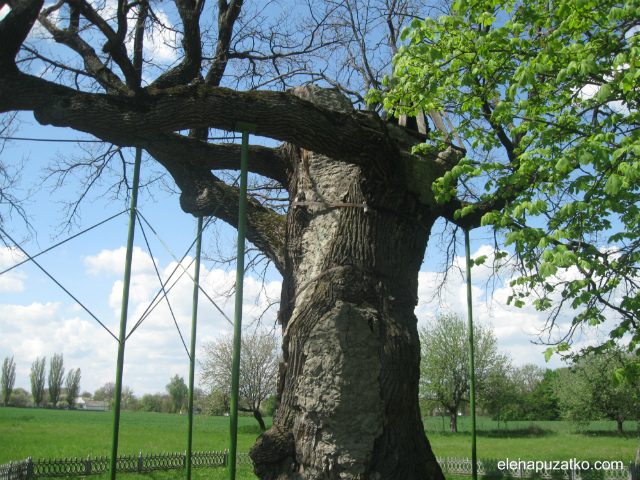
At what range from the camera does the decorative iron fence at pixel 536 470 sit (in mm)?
13297

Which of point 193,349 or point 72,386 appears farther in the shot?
point 72,386

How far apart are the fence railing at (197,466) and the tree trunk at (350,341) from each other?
10.0 metres

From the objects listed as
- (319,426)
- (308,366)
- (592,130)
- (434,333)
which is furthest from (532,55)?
(434,333)

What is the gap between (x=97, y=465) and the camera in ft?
42.7

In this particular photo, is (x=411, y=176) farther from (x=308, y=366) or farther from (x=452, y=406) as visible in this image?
(x=452, y=406)

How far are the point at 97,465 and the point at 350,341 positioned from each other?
38.8 feet

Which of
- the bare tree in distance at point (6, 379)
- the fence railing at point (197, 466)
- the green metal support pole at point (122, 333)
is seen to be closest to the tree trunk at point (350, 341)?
the green metal support pole at point (122, 333)

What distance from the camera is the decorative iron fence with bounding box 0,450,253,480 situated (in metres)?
11.5

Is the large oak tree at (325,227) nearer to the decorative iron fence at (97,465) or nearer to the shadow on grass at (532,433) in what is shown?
the decorative iron fence at (97,465)

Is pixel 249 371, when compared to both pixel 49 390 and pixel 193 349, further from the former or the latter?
pixel 49 390

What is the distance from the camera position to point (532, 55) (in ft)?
16.0

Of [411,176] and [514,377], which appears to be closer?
[411,176]

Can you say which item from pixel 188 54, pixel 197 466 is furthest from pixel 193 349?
pixel 197 466

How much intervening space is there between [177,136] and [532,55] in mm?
4040
